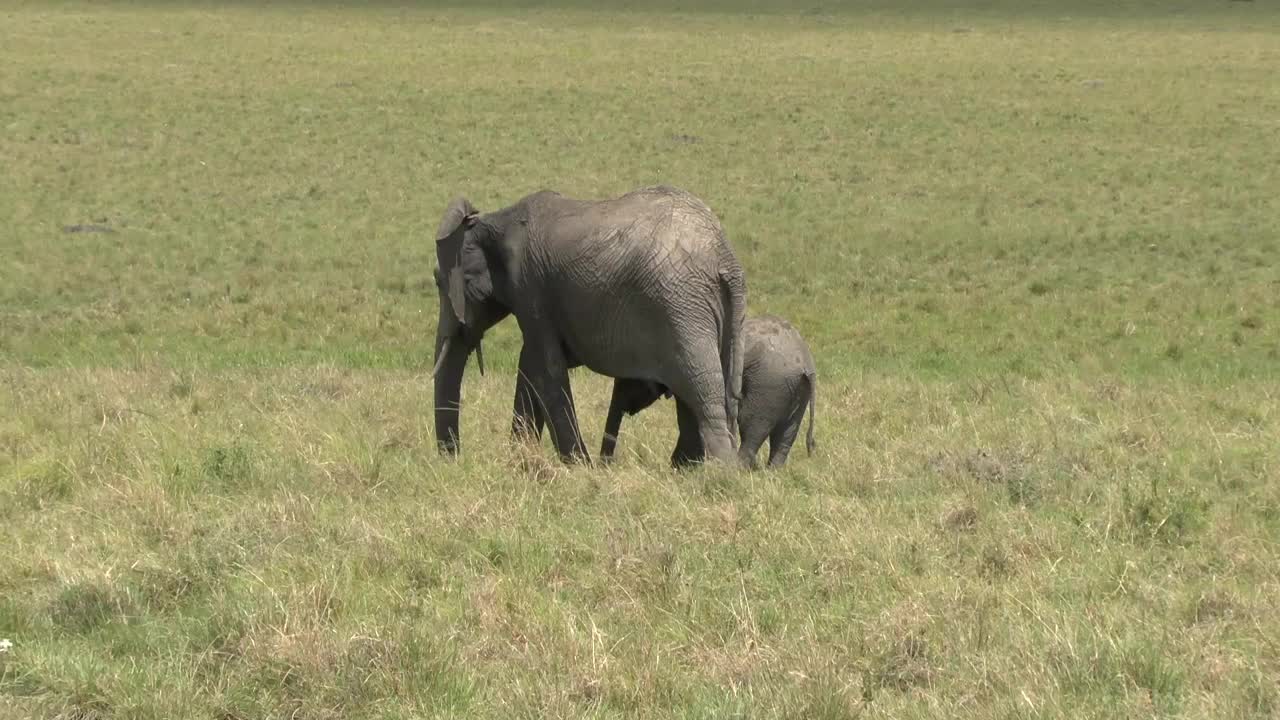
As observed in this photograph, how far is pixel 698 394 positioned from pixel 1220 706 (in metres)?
Result: 4.84

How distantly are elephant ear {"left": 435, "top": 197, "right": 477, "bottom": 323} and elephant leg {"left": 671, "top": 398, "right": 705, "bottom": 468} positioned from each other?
5.57 feet

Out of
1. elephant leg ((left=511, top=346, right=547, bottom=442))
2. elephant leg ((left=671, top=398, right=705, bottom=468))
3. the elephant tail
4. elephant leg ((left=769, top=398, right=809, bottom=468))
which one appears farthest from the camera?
elephant leg ((left=769, top=398, right=809, bottom=468))

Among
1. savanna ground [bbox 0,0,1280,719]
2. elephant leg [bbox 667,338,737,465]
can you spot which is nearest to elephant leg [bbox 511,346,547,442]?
savanna ground [bbox 0,0,1280,719]

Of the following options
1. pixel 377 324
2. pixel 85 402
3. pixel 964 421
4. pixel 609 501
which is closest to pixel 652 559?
pixel 609 501

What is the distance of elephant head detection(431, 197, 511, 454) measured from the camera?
1051 centimetres

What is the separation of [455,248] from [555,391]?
1306mm

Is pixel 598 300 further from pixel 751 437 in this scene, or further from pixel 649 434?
pixel 649 434

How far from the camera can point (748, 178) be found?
34438mm

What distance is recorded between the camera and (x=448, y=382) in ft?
35.3

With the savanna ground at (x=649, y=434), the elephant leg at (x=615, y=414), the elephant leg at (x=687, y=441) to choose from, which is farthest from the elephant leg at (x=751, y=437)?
the elephant leg at (x=615, y=414)

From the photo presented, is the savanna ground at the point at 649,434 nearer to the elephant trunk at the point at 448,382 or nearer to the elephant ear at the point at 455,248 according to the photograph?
the elephant trunk at the point at 448,382

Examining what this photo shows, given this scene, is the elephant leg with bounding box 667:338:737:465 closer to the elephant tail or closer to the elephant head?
the elephant tail

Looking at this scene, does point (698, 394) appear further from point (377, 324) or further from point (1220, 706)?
point (377, 324)

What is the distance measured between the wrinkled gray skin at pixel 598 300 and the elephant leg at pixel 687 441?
18mm
